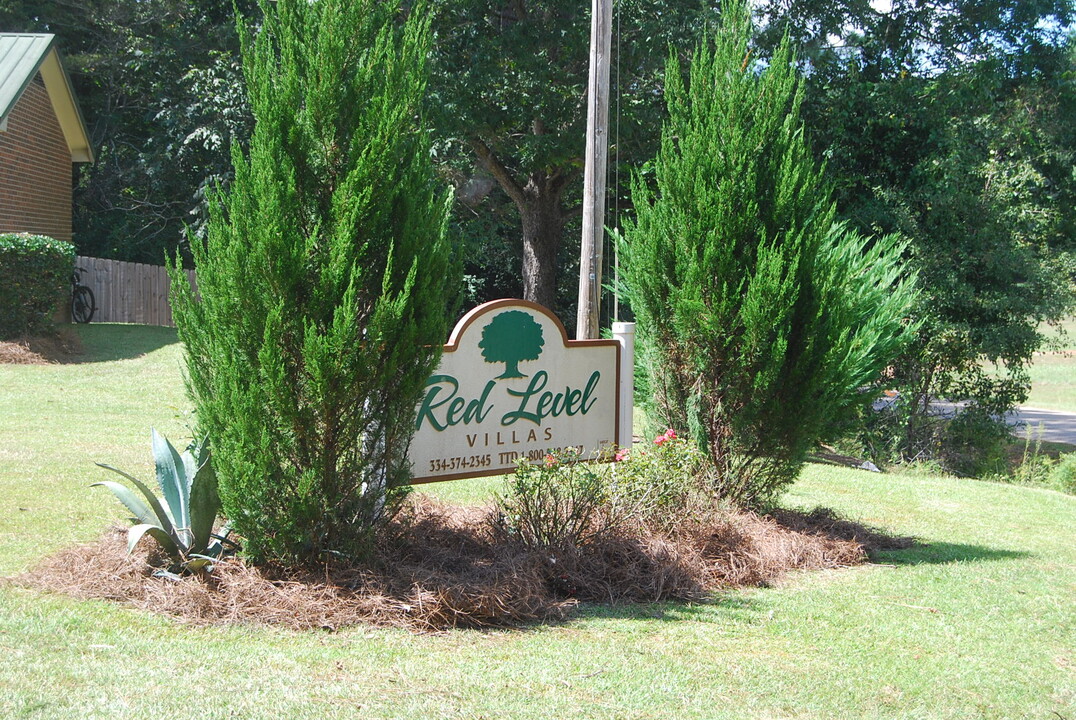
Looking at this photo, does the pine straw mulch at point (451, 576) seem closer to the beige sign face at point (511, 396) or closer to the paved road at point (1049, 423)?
the beige sign face at point (511, 396)

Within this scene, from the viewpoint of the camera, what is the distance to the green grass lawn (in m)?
4.06

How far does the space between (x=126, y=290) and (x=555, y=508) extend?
19.0 m

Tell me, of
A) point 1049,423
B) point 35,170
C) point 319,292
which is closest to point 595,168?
point 319,292

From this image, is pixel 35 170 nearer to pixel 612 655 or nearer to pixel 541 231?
pixel 541 231

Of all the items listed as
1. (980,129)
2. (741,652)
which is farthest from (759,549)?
(980,129)

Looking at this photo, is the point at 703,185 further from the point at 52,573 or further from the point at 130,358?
the point at 130,358

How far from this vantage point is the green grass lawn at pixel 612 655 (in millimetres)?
4062

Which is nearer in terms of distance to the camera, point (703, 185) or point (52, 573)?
point (52, 573)

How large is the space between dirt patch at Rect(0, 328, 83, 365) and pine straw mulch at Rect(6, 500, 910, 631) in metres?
10.4

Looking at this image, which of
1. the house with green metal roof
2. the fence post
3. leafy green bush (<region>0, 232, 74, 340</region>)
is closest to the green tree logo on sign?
the fence post

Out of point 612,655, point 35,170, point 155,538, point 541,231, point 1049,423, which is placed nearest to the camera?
point 612,655

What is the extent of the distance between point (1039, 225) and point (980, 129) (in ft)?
7.35

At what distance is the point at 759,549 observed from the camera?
22.6ft

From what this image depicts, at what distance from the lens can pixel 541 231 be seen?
2198 cm
